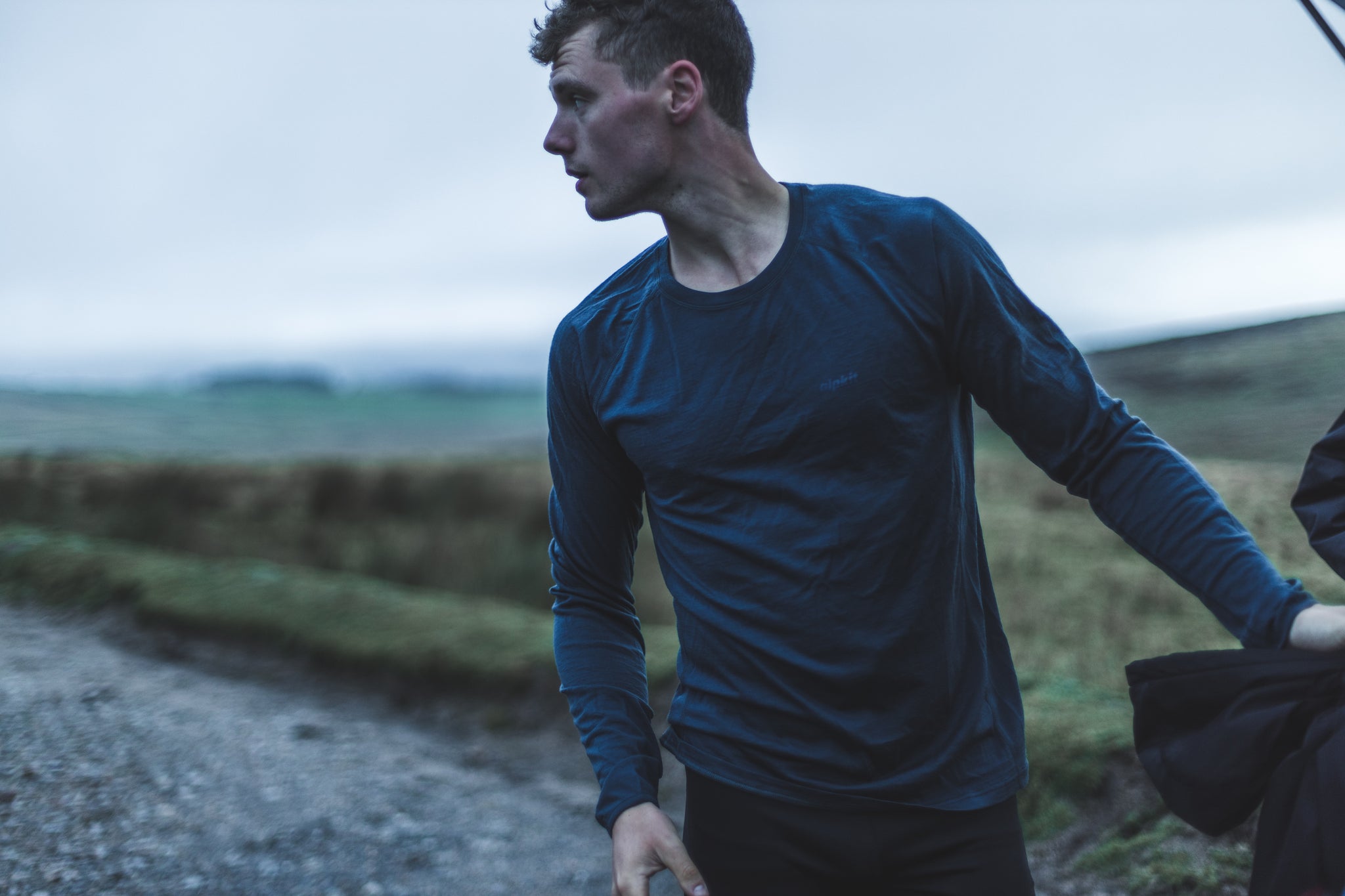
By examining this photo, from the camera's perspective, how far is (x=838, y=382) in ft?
4.92

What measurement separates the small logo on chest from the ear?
18.6 inches

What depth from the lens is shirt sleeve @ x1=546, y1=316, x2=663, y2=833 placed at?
5.64ft

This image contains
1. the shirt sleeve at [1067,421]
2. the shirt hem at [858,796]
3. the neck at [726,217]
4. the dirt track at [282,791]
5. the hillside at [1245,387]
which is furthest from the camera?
the hillside at [1245,387]

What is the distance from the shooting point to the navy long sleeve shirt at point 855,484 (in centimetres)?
150

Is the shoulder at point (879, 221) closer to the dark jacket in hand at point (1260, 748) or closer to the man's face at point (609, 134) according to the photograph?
the man's face at point (609, 134)

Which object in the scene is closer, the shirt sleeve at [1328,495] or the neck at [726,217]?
the shirt sleeve at [1328,495]

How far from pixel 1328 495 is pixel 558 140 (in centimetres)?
120

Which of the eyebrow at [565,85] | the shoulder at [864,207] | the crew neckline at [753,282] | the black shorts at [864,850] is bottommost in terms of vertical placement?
the black shorts at [864,850]

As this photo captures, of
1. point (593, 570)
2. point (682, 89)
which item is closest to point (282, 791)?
point (593, 570)

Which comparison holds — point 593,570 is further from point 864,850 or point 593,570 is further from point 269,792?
point 269,792

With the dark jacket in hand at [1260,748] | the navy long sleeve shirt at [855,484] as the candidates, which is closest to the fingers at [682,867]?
the navy long sleeve shirt at [855,484]

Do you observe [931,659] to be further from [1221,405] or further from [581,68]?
[1221,405]

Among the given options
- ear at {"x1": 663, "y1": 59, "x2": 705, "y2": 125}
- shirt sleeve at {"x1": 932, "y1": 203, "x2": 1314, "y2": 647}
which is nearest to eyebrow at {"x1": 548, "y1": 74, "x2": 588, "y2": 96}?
ear at {"x1": 663, "y1": 59, "x2": 705, "y2": 125}

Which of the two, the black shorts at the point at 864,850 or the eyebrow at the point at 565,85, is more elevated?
the eyebrow at the point at 565,85
